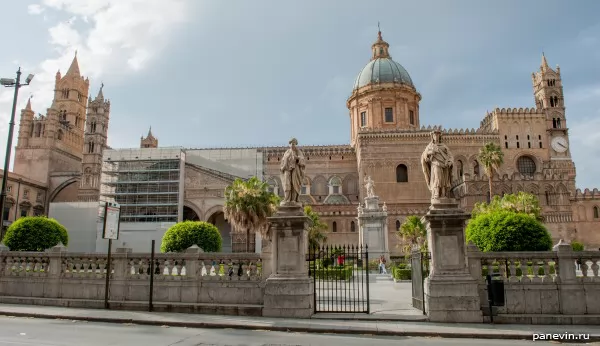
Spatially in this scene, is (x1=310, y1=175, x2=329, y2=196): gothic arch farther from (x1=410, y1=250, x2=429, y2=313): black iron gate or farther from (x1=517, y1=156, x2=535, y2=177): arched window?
(x1=410, y1=250, x2=429, y2=313): black iron gate

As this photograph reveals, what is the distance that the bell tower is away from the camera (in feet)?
198

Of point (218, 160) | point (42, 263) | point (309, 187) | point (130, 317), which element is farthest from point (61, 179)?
point (130, 317)

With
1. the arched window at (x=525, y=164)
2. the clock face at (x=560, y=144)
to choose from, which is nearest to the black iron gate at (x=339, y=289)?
the arched window at (x=525, y=164)

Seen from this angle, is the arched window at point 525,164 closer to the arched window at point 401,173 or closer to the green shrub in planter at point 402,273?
the arched window at point 401,173

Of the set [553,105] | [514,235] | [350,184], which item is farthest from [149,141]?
[514,235]

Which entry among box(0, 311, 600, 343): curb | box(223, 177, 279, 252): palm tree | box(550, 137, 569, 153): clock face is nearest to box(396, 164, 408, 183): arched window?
box(550, 137, 569, 153): clock face

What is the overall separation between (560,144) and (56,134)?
7919cm

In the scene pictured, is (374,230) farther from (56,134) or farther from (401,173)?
(56,134)

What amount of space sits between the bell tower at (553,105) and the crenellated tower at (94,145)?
6351 cm

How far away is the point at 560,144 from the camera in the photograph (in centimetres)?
6056

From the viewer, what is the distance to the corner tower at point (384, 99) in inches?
2335

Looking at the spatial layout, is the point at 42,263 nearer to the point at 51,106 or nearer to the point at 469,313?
the point at 469,313

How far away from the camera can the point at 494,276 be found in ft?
35.7

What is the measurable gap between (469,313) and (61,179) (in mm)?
73947
